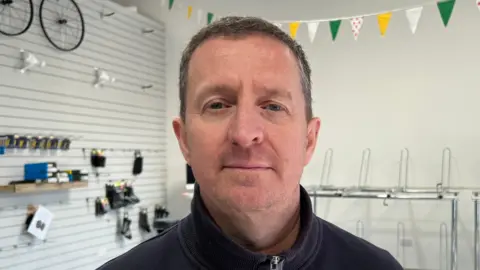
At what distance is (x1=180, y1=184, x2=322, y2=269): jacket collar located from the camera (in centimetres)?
91

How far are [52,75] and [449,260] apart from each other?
14.0 ft

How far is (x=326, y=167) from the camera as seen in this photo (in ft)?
17.4

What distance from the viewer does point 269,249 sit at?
0.98 m

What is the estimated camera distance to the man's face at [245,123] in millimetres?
854

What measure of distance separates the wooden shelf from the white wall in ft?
8.44

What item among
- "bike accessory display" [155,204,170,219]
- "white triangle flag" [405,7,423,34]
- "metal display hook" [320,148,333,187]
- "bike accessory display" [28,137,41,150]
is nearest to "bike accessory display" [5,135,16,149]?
"bike accessory display" [28,137,41,150]

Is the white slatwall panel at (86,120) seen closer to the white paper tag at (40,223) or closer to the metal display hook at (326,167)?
the white paper tag at (40,223)

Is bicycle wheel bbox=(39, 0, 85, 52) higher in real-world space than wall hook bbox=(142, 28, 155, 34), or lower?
lower

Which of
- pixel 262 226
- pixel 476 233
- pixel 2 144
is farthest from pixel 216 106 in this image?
pixel 476 233

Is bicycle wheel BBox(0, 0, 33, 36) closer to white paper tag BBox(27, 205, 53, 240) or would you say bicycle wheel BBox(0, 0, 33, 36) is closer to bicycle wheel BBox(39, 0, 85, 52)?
bicycle wheel BBox(39, 0, 85, 52)

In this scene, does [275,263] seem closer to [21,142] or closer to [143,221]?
[21,142]

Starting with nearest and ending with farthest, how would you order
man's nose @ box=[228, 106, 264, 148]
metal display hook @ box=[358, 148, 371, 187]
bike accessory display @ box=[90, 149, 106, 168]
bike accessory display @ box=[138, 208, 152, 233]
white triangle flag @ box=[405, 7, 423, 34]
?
man's nose @ box=[228, 106, 264, 148] < white triangle flag @ box=[405, 7, 423, 34] < bike accessory display @ box=[90, 149, 106, 168] < metal display hook @ box=[358, 148, 371, 187] < bike accessory display @ box=[138, 208, 152, 233]

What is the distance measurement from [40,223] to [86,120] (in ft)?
3.66

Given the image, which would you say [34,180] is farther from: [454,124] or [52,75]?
[454,124]
